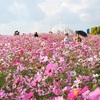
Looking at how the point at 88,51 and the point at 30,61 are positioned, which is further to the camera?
the point at 88,51

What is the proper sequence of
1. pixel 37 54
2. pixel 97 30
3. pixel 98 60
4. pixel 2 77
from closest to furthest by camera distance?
pixel 98 60 < pixel 2 77 < pixel 37 54 < pixel 97 30

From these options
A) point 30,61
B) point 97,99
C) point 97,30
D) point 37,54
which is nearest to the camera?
point 97,99

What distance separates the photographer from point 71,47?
25.8 feet

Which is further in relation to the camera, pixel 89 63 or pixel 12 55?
pixel 12 55

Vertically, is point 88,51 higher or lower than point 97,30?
lower

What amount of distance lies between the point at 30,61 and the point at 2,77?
794 mm

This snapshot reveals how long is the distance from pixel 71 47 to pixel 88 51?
0.83 metres

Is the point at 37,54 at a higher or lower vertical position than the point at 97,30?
lower

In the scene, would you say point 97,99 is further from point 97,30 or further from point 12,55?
point 97,30

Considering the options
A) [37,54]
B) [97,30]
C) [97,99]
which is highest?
[97,30]

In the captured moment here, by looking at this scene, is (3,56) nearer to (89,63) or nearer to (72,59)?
(72,59)

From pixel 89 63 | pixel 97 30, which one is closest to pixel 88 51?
pixel 89 63

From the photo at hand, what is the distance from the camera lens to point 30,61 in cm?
622

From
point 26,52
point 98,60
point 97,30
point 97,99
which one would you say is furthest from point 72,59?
point 97,30
